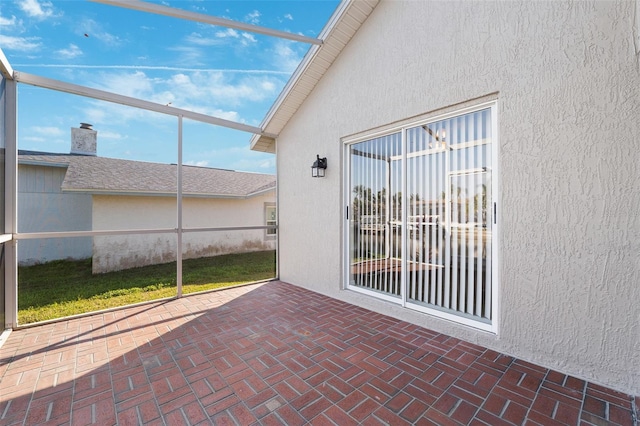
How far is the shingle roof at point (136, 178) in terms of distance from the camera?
14.2ft

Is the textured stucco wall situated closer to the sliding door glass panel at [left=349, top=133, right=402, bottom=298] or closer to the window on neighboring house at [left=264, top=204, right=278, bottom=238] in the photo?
the sliding door glass panel at [left=349, top=133, right=402, bottom=298]

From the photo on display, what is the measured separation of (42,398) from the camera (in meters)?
2.33

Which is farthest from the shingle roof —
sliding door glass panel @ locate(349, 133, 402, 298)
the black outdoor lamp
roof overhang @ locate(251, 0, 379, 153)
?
sliding door glass panel @ locate(349, 133, 402, 298)

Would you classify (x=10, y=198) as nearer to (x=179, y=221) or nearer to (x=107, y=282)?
(x=179, y=221)

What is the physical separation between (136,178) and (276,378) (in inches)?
187

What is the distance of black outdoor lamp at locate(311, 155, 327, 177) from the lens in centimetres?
522

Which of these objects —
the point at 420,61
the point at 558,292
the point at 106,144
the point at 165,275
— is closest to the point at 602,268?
the point at 558,292

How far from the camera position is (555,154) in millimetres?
2697

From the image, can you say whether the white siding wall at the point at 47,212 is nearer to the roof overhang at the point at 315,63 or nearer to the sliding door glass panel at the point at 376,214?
the roof overhang at the point at 315,63

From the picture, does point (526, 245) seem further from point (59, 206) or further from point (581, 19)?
point (59, 206)

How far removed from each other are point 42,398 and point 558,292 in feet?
16.1

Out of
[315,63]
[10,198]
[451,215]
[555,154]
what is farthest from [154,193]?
[555,154]

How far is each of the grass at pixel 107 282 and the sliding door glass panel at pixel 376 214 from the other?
321 cm

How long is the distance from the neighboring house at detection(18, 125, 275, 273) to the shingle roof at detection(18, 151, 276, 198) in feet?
0.04
